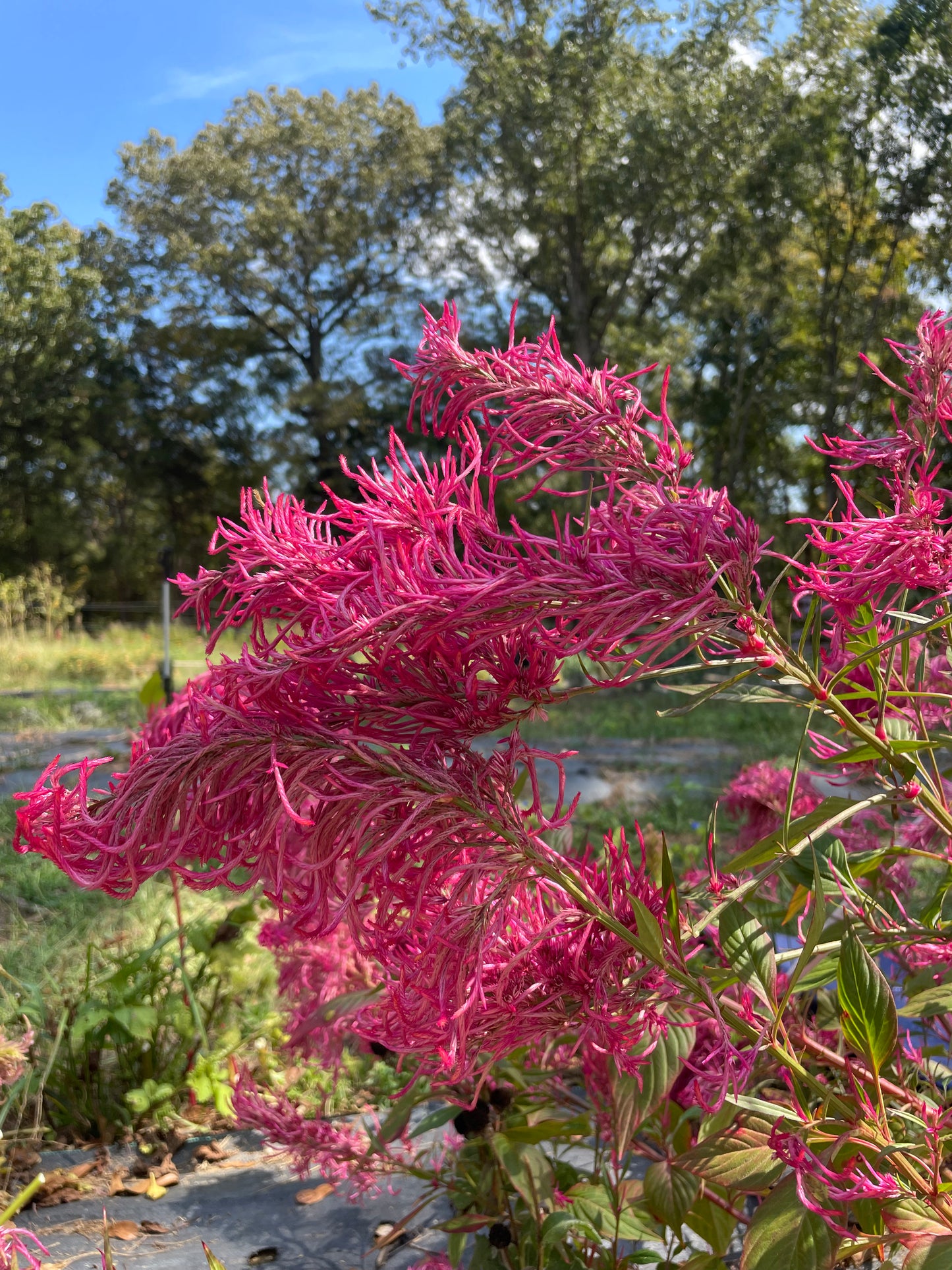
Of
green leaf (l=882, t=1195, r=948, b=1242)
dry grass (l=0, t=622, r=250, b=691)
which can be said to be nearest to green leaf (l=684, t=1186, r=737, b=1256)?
green leaf (l=882, t=1195, r=948, b=1242)

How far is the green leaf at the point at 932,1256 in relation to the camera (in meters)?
0.59

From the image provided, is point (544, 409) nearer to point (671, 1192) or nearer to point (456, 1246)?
point (671, 1192)

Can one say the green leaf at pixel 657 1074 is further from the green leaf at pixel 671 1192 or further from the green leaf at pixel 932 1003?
the green leaf at pixel 932 1003

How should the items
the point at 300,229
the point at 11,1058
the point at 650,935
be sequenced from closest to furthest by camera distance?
the point at 650,935, the point at 11,1058, the point at 300,229

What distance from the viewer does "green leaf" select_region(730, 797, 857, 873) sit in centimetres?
68

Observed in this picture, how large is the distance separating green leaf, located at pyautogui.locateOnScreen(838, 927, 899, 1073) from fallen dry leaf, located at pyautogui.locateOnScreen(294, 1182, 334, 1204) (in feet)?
3.67

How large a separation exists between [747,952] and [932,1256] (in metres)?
0.20

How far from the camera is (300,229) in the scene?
808 inches

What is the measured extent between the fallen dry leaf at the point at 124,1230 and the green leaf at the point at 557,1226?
0.75m

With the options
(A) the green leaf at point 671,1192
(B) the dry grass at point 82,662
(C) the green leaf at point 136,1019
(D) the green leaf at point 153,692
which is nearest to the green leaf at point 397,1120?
(A) the green leaf at point 671,1192

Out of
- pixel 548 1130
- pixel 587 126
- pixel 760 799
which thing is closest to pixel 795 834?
pixel 548 1130

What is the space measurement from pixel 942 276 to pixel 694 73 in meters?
4.21

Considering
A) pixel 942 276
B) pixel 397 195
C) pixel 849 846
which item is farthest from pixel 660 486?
pixel 397 195

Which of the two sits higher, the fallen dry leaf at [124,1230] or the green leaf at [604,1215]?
the green leaf at [604,1215]
